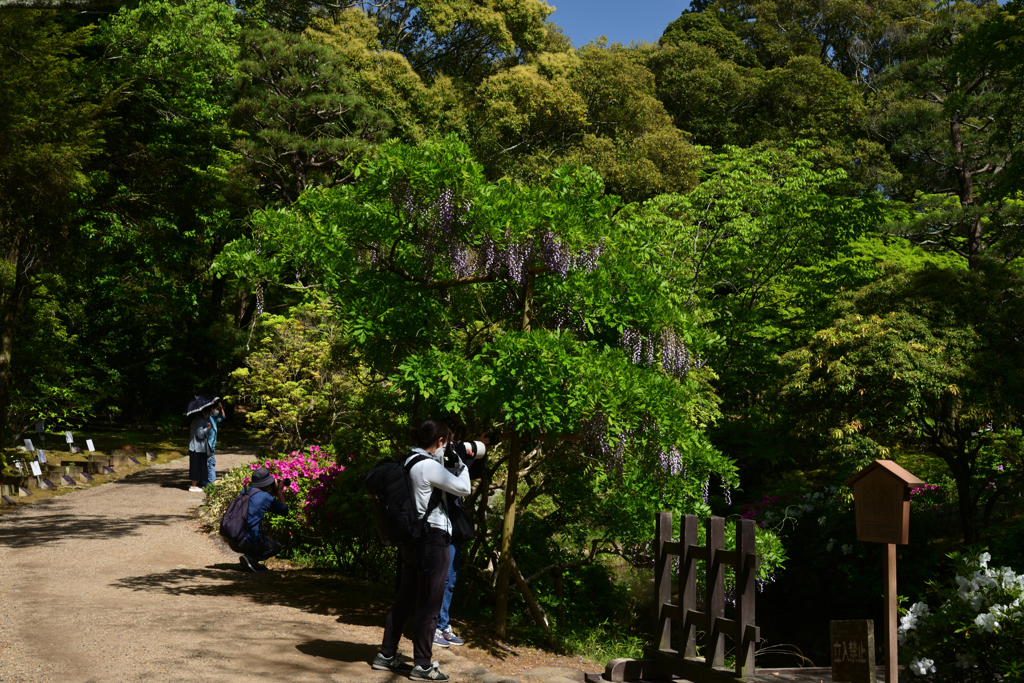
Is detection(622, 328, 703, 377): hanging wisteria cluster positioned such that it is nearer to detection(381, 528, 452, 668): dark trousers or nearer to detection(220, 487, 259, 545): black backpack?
detection(381, 528, 452, 668): dark trousers

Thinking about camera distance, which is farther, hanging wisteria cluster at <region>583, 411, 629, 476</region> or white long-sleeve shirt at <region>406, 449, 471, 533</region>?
hanging wisteria cluster at <region>583, 411, 629, 476</region>

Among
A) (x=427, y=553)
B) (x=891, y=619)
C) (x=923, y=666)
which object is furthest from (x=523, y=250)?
(x=923, y=666)

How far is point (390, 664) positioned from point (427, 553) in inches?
37.2

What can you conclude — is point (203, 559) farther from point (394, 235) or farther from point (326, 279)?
point (394, 235)

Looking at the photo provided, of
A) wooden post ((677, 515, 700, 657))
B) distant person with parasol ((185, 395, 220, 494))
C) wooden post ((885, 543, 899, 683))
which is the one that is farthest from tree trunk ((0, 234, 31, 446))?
wooden post ((885, 543, 899, 683))

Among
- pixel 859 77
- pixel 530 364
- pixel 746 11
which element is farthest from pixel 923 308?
pixel 746 11

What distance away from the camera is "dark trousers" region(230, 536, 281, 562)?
8823 millimetres

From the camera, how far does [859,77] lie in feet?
123

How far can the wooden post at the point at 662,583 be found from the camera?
18.6 ft

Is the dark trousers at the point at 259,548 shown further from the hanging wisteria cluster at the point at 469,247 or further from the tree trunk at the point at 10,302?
the tree trunk at the point at 10,302

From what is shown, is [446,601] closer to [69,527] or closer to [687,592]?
[687,592]

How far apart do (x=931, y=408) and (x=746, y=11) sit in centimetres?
3728

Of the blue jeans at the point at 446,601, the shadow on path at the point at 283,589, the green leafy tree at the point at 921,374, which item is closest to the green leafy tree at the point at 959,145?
the green leafy tree at the point at 921,374

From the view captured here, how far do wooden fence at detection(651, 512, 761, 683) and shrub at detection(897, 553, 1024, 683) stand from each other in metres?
1.43
